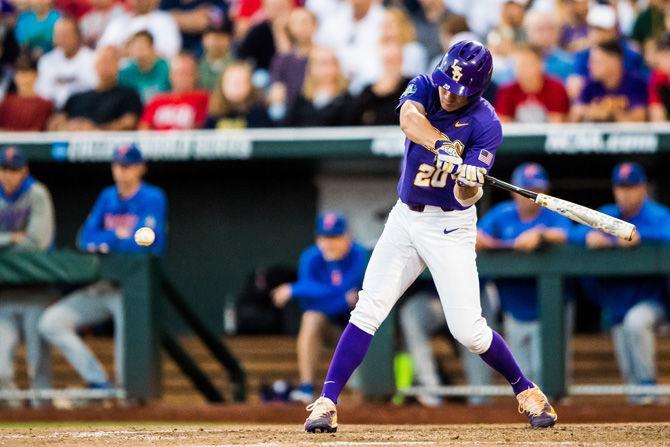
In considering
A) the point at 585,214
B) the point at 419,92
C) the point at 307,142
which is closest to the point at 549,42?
the point at 307,142

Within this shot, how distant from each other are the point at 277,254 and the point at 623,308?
10.6ft

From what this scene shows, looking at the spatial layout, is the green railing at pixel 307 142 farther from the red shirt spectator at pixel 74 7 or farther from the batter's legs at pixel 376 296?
the batter's legs at pixel 376 296

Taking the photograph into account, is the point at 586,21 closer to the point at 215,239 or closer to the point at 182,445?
the point at 215,239

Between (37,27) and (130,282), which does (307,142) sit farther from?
(37,27)

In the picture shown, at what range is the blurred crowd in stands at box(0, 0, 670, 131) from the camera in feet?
30.2

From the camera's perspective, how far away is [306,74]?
32.8 feet

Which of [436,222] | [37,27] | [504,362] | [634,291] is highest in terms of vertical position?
[37,27]

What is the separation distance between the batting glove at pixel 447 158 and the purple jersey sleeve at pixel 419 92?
25cm

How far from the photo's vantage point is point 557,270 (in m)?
8.24

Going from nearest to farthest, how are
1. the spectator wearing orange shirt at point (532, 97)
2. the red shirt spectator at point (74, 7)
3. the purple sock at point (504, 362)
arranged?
the purple sock at point (504, 362) < the spectator wearing orange shirt at point (532, 97) < the red shirt spectator at point (74, 7)

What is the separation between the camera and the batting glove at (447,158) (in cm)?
539

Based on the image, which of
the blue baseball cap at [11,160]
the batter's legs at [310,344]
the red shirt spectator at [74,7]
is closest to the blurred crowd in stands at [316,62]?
the red shirt spectator at [74,7]

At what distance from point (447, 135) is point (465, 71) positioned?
331 millimetres

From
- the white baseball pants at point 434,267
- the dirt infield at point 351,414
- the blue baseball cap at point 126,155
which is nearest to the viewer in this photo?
the white baseball pants at point 434,267
